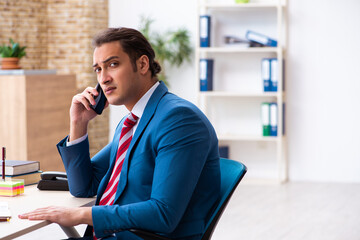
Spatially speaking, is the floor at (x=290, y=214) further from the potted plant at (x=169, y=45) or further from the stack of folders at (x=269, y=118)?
the potted plant at (x=169, y=45)

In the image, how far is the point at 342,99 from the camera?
610 cm

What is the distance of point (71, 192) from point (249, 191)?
12.3 ft

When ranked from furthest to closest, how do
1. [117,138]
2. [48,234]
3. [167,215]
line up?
[48,234]
[117,138]
[167,215]

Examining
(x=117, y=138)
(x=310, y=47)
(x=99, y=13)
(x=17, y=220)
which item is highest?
(x=99, y=13)

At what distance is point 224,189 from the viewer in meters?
2.07

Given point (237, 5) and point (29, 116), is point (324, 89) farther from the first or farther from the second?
point (29, 116)

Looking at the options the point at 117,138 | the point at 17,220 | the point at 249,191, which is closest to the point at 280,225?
the point at 249,191

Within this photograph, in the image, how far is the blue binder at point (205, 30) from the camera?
6.09 meters

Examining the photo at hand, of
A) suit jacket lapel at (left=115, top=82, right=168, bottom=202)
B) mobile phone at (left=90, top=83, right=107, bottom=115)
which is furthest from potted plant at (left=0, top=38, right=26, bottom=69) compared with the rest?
suit jacket lapel at (left=115, top=82, right=168, bottom=202)

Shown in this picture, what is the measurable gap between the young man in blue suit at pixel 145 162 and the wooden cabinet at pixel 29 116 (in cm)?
292

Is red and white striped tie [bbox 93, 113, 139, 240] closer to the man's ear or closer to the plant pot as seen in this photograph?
the man's ear

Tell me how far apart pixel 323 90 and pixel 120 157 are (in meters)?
4.49

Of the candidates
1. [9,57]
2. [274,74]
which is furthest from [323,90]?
[9,57]

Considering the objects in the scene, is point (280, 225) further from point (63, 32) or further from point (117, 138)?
point (63, 32)
